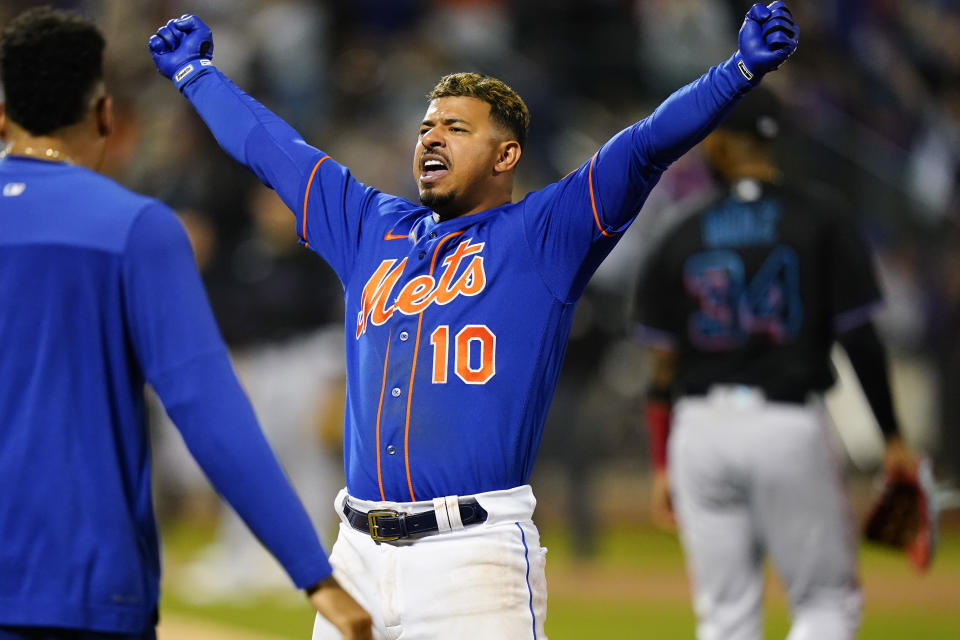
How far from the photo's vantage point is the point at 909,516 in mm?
5074

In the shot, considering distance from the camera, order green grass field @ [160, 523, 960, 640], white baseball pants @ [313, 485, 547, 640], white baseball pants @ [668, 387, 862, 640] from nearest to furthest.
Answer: white baseball pants @ [313, 485, 547, 640]
white baseball pants @ [668, 387, 862, 640]
green grass field @ [160, 523, 960, 640]

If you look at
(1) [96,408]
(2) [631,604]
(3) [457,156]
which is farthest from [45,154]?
(2) [631,604]

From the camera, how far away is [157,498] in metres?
11.2

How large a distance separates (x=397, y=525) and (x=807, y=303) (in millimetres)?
2194

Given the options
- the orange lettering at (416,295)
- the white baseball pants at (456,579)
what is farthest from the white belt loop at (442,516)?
the orange lettering at (416,295)

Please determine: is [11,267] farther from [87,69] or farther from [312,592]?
[312,592]

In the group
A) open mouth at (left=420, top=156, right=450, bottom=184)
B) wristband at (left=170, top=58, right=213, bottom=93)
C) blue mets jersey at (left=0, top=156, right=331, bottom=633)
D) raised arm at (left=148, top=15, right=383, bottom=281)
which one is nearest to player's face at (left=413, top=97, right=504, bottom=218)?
open mouth at (left=420, top=156, right=450, bottom=184)

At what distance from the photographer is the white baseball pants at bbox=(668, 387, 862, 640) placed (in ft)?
15.5

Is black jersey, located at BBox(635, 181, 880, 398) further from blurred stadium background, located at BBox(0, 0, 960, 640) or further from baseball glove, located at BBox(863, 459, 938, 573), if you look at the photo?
blurred stadium background, located at BBox(0, 0, 960, 640)

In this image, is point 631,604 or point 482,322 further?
point 631,604

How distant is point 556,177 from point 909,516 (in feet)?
22.7

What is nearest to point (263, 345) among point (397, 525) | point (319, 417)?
point (319, 417)

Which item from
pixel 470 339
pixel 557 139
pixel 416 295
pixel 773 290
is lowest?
pixel 470 339

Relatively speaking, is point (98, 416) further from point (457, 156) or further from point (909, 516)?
point (909, 516)
